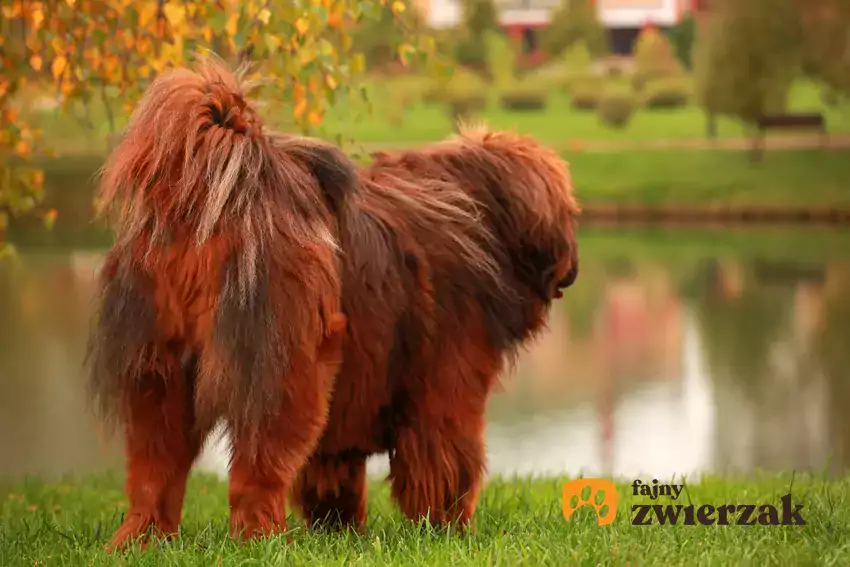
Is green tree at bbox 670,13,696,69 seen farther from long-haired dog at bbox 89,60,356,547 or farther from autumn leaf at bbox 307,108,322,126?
long-haired dog at bbox 89,60,356,547

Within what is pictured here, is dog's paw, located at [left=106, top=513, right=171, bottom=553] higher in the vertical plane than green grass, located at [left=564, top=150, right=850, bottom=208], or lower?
higher

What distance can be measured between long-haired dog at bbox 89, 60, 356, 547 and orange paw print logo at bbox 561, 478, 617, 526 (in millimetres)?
1158

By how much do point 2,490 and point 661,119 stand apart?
21.7 meters

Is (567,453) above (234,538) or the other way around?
the other way around

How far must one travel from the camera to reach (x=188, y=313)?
10.4 feet

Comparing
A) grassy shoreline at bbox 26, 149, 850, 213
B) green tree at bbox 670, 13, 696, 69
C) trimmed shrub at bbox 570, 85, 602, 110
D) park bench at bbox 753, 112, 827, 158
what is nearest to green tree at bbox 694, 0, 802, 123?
park bench at bbox 753, 112, 827, 158

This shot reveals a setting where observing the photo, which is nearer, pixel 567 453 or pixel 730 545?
pixel 730 545

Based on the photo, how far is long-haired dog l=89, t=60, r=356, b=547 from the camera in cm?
309

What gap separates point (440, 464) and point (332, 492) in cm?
50

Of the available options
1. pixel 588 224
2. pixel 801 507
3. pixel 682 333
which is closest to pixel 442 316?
pixel 801 507

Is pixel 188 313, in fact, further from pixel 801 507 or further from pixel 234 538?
pixel 801 507

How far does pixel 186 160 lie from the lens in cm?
320
